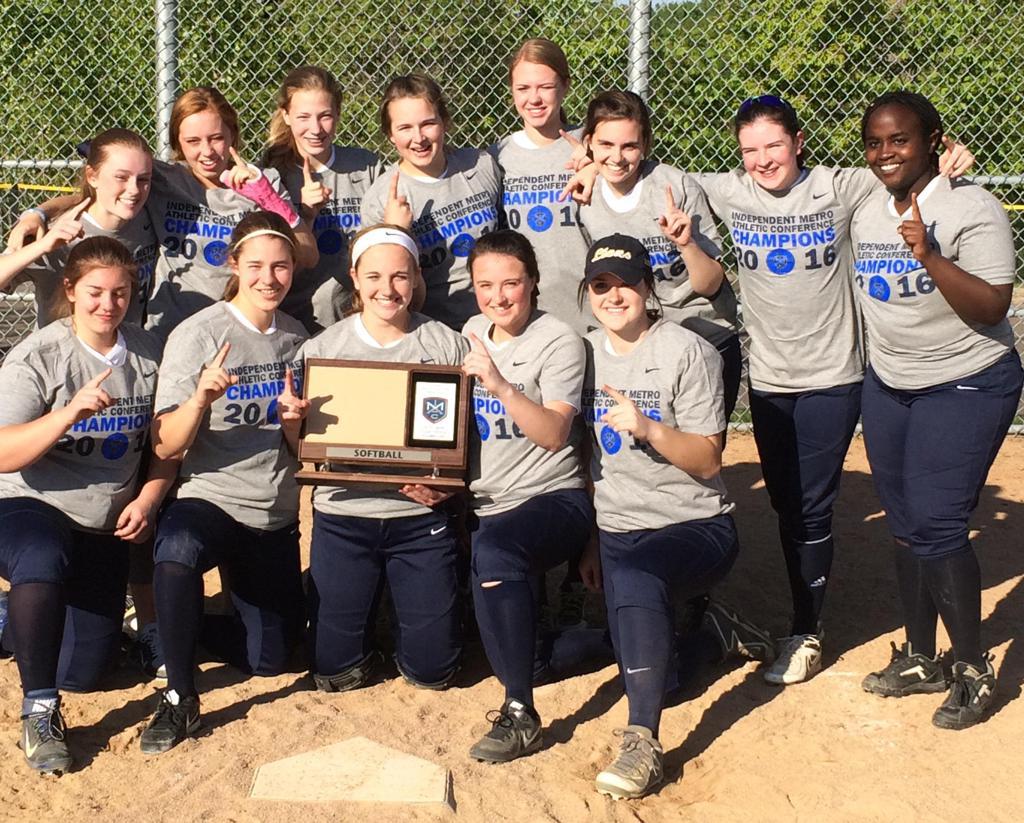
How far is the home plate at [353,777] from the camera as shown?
3.81m

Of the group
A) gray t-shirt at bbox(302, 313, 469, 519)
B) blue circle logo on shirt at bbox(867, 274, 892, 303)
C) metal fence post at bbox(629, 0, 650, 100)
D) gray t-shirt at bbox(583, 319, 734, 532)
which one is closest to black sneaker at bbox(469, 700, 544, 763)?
gray t-shirt at bbox(583, 319, 734, 532)

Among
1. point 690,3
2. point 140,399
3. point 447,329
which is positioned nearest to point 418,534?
point 447,329

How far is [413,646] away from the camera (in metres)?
4.57

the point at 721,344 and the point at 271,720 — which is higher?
the point at 721,344

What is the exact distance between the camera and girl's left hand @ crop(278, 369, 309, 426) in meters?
4.33

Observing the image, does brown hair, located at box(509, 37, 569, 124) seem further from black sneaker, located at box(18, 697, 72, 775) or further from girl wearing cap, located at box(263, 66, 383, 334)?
black sneaker, located at box(18, 697, 72, 775)

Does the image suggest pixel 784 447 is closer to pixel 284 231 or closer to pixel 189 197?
pixel 284 231

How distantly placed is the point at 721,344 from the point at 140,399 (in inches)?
79.3

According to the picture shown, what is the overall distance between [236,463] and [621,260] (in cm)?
146

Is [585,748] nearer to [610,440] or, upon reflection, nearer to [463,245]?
[610,440]

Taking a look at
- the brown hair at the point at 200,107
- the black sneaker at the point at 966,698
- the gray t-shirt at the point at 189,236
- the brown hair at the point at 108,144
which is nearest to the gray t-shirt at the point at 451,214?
the gray t-shirt at the point at 189,236

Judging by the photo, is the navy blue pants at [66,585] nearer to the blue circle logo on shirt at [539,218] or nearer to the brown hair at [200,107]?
the brown hair at [200,107]

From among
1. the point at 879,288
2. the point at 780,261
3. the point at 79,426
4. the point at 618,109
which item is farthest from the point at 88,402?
the point at 879,288

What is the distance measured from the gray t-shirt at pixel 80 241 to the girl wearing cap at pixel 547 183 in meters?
1.31
